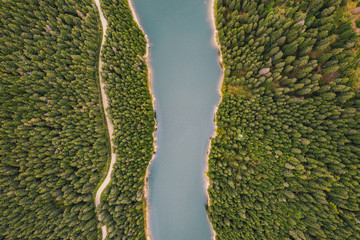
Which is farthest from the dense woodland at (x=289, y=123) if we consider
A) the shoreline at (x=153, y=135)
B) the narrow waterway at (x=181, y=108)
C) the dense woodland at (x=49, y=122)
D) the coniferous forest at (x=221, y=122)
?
the dense woodland at (x=49, y=122)

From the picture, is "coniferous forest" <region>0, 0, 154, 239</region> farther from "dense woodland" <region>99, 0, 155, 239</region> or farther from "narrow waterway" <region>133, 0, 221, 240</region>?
"narrow waterway" <region>133, 0, 221, 240</region>

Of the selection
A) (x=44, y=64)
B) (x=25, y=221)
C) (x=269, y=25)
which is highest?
(x=269, y=25)

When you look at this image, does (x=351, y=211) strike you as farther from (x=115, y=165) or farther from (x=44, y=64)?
(x=44, y=64)

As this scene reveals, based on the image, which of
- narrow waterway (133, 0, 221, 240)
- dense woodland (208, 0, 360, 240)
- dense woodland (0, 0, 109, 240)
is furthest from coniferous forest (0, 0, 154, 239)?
dense woodland (208, 0, 360, 240)

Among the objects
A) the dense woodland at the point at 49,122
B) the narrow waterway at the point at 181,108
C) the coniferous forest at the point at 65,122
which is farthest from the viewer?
the narrow waterway at the point at 181,108

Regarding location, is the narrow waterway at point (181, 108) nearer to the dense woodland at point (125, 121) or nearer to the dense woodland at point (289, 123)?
the dense woodland at point (125, 121)

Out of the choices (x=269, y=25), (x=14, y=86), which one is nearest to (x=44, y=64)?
(x=14, y=86)
